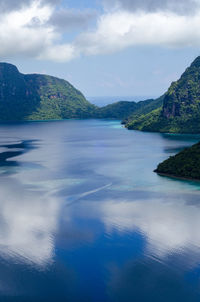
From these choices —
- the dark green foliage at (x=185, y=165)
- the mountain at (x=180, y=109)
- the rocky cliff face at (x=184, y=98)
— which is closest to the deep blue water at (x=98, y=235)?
the dark green foliage at (x=185, y=165)

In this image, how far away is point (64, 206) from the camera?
1789 inches

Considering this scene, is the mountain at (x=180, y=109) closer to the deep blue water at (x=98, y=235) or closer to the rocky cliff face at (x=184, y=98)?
the rocky cliff face at (x=184, y=98)

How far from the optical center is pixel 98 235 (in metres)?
36.0

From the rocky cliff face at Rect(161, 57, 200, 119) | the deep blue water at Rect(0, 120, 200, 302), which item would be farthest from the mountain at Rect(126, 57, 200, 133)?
the deep blue water at Rect(0, 120, 200, 302)

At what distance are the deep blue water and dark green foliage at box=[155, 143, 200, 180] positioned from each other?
2.00 m

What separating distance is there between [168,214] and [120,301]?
61.0 feet

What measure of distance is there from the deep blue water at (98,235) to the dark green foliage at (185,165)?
200 centimetres

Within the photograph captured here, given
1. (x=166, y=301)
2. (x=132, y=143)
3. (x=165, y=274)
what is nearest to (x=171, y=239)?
(x=165, y=274)

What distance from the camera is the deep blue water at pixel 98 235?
86.3 feet

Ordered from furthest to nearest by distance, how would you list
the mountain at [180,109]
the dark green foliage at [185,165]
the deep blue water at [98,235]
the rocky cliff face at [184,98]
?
the rocky cliff face at [184,98] < the mountain at [180,109] < the dark green foliage at [185,165] < the deep blue water at [98,235]

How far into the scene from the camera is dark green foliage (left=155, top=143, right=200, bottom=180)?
58.6 m

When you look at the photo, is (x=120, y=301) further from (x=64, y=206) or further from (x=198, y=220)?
(x=64, y=206)

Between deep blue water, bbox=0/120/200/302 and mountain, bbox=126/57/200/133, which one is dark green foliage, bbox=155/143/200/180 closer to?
deep blue water, bbox=0/120/200/302

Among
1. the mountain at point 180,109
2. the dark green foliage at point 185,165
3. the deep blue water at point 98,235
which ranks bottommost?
the deep blue water at point 98,235
